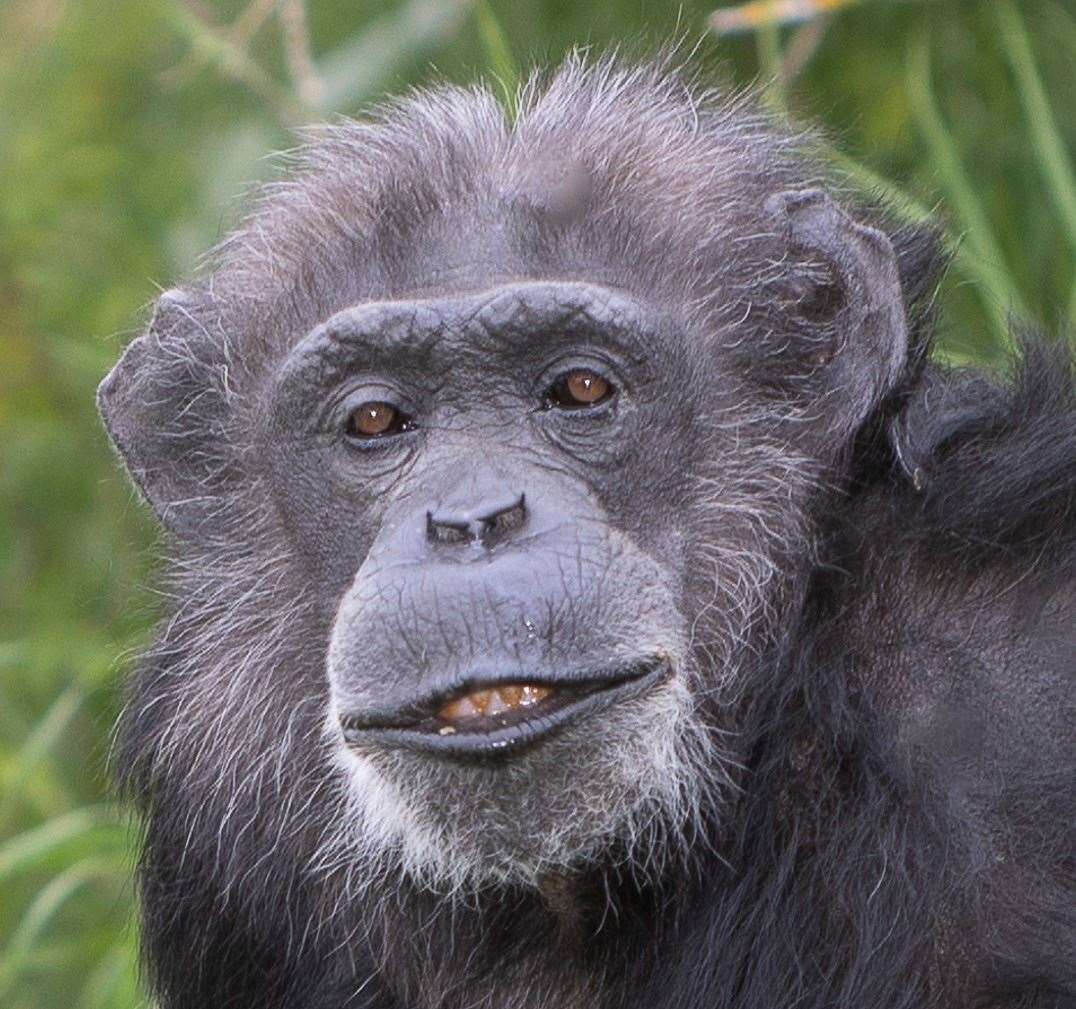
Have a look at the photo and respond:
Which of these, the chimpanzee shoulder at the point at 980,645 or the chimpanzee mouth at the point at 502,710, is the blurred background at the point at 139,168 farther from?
the chimpanzee mouth at the point at 502,710

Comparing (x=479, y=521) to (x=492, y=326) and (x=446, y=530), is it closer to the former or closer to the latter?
(x=446, y=530)

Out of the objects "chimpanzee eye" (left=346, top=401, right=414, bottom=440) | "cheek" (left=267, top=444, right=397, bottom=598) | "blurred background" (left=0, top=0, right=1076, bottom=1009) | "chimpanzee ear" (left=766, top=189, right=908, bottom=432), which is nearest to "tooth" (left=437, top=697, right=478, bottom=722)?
"cheek" (left=267, top=444, right=397, bottom=598)

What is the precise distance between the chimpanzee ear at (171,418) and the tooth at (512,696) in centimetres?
103

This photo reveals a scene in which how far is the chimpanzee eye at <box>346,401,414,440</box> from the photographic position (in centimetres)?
375

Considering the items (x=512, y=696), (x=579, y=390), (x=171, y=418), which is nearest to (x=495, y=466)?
(x=579, y=390)

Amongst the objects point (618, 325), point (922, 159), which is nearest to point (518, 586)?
point (618, 325)

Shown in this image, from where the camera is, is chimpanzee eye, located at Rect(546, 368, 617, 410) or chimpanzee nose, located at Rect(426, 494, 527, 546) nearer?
chimpanzee nose, located at Rect(426, 494, 527, 546)

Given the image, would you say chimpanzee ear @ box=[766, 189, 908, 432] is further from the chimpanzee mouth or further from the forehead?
the chimpanzee mouth

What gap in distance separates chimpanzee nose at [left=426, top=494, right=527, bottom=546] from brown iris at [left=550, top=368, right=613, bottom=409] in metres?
0.32

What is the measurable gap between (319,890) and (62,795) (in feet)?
8.36

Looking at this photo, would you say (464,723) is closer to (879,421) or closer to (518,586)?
(518,586)

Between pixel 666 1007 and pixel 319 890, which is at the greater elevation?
pixel 319 890

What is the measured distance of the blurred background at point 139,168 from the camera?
5.88 metres

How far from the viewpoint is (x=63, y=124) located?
6840 millimetres
